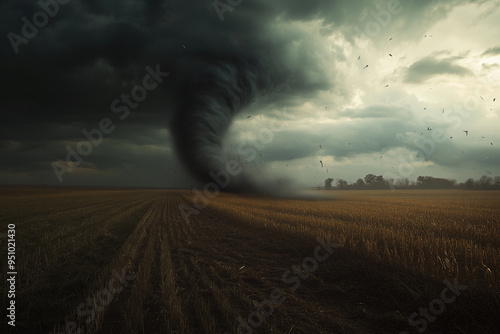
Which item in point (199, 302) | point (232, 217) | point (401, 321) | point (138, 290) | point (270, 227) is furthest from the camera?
point (232, 217)

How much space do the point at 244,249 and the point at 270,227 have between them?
9.19ft

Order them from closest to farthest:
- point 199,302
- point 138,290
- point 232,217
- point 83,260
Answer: point 199,302
point 138,290
point 83,260
point 232,217

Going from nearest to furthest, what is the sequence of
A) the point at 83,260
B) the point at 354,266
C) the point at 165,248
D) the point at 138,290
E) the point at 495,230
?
1. the point at 138,290
2. the point at 354,266
3. the point at 83,260
4. the point at 165,248
5. the point at 495,230

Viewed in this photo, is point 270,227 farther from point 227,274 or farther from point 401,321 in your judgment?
point 401,321

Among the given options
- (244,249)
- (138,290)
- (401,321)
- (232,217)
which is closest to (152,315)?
(138,290)

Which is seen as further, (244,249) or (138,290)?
(244,249)

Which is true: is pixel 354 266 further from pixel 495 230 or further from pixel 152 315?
pixel 495 230

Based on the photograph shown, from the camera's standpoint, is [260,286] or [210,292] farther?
[260,286]

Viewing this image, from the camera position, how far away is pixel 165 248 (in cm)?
1073

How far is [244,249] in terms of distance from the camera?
1075cm

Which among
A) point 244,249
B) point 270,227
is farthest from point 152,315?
point 270,227

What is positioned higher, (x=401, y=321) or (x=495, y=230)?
(x=495, y=230)

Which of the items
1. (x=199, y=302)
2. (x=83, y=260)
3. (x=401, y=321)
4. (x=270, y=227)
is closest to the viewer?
(x=401, y=321)

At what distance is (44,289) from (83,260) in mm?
2656
